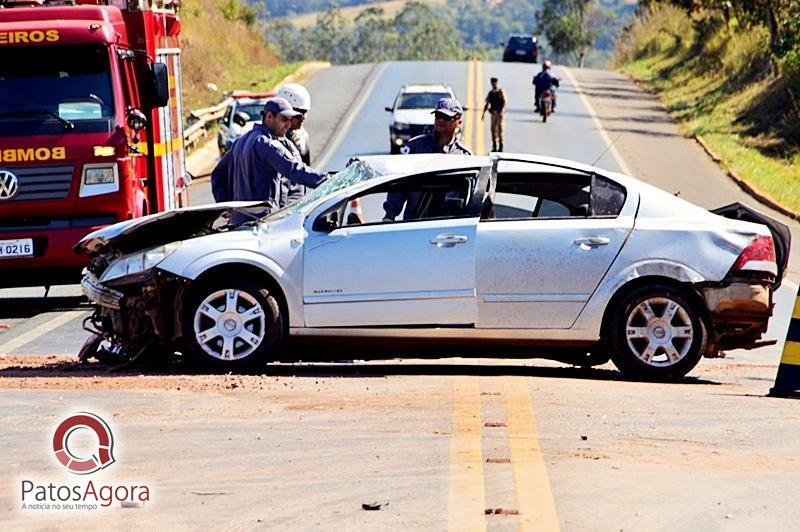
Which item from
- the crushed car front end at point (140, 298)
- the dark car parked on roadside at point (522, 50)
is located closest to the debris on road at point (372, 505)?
the crushed car front end at point (140, 298)

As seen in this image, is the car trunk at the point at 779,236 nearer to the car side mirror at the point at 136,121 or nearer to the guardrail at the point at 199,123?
the car side mirror at the point at 136,121

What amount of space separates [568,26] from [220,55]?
42.0 metres

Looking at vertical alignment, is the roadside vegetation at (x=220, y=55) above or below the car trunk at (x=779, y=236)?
below

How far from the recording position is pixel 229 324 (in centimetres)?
1003

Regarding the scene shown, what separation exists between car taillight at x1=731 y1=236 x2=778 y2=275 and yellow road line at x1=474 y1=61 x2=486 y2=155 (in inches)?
955

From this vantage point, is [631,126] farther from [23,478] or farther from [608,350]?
[23,478]

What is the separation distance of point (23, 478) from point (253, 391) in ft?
8.25

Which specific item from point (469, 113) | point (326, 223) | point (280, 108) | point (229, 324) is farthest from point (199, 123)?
point (229, 324)

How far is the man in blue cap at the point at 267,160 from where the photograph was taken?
1130 centimetres

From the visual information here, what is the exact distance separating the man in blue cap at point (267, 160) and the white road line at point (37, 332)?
2.52 meters

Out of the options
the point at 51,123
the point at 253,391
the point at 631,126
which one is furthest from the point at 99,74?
the point at 631,126

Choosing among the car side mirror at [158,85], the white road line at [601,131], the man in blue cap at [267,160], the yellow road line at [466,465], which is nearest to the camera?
the yellow road line at [466,465]

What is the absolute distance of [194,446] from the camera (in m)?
7.53

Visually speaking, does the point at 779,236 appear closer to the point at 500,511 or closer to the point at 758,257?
the point at 758,257
